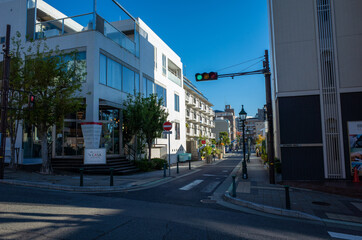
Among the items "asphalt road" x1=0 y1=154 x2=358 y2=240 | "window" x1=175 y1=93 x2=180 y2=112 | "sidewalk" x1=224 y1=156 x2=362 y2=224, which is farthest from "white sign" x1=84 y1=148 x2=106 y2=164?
"window" x1=175 y1=93 x2=180 y2=112

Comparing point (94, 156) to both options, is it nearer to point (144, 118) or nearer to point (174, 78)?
point (144, 118)

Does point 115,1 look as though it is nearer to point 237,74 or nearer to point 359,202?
point 237,74

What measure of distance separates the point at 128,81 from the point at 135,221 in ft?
55.0

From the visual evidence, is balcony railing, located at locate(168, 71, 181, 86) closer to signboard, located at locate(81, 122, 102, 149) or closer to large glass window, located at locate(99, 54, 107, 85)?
large glass window, located at locate(99, 54, 107, 85)

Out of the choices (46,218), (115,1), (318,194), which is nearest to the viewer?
(46,218)

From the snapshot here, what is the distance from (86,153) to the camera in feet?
50.2

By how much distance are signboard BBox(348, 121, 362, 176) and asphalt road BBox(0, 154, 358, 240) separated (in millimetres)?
7844

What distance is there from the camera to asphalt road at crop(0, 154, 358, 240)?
198 inches

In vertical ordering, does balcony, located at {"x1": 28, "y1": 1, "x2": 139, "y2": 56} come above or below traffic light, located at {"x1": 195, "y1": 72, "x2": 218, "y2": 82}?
above

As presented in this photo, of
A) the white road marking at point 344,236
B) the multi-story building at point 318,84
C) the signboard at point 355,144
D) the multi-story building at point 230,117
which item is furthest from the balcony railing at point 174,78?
the multi-story building at point 230,117

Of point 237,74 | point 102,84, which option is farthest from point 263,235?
point 102,84

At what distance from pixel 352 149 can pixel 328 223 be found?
7940 millimetres

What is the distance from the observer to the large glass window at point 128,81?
20750 mm

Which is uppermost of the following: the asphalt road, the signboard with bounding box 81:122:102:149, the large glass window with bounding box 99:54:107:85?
the large glass window with bounding box 99:54:107:85
